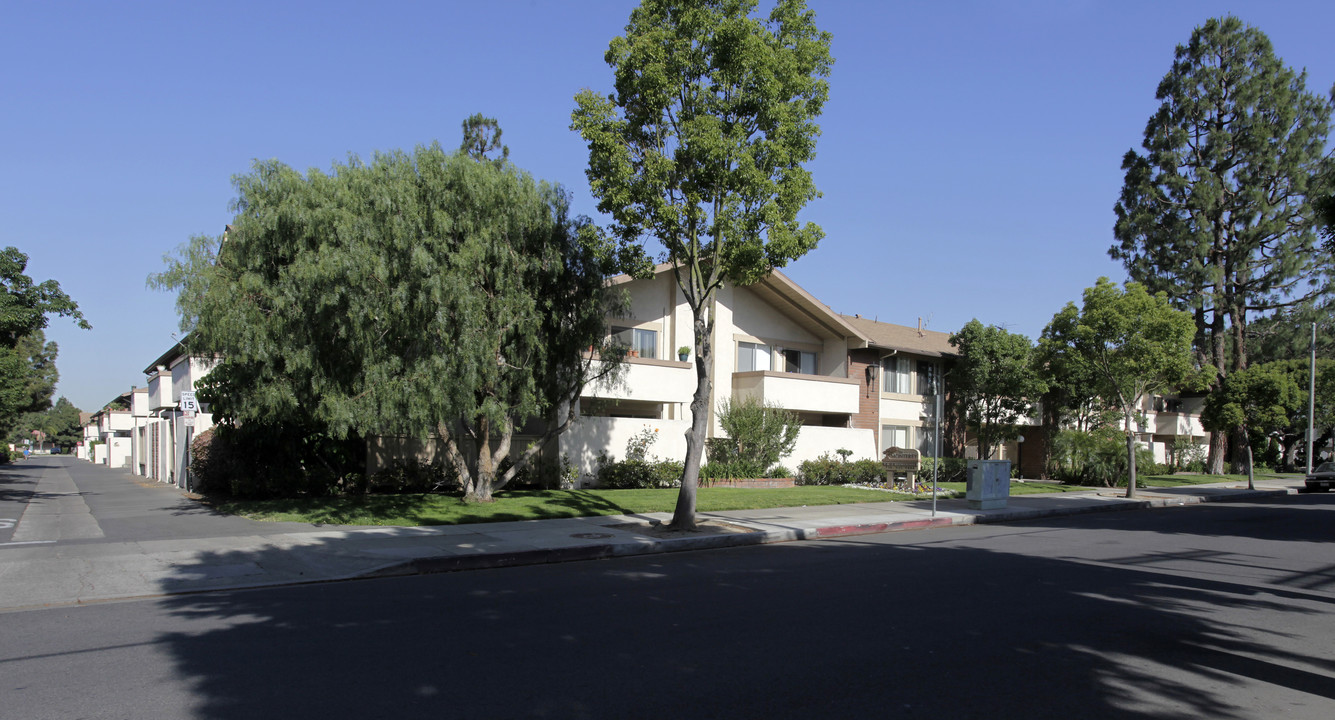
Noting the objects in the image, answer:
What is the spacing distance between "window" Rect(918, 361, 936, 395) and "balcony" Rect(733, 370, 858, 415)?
515 centimetres

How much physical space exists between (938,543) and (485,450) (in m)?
9.94

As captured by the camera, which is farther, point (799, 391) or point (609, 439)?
Answer: point (799, 391)

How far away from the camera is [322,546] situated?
42.9ft

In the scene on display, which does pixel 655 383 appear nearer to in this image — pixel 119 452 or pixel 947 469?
pixel 947 469

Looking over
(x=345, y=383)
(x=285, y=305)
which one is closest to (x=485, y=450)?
(x=345, y=383)

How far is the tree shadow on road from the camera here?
581 cm

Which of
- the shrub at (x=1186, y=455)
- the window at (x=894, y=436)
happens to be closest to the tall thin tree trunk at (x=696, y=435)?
the window at (x=894, y=436)

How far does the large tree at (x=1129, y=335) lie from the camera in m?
25.7

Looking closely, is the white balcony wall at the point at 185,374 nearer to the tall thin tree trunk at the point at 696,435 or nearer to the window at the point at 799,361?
the tall thin tree trunk at the point at 696,435

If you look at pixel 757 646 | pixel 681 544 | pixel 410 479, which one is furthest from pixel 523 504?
pixel 757 646

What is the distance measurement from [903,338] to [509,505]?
21076 millimetres

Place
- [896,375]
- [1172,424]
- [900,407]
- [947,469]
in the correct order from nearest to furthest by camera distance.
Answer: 1. [947,469]
2. [900,407]
3. [896,375]
4. [1172,424]

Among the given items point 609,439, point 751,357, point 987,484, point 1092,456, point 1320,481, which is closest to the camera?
point 987,484

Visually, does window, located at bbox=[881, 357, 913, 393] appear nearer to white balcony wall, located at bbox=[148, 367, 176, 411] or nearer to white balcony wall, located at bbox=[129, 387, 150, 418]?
white balcony wall, located at bbox=[148, 367, 176, 411]
